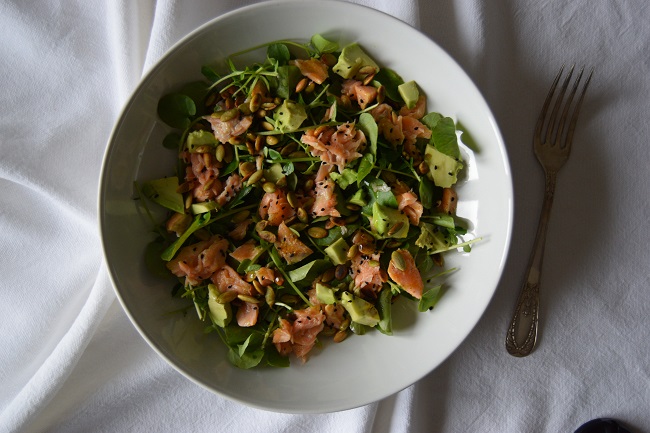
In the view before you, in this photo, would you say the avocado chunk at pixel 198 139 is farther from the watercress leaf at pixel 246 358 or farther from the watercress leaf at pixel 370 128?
the watercress leaf at pixel 246 358

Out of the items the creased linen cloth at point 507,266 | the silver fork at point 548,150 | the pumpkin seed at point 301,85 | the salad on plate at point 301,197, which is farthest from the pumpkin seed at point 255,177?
the silver fork at point 548,150

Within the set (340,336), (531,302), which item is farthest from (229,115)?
(531,302)

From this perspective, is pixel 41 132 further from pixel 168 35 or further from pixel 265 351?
pixel 265 351

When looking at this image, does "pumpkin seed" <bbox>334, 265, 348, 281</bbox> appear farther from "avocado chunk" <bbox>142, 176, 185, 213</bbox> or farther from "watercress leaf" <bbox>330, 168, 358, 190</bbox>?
"avocado chunk" <bbox>142, 176, 185, 213</bbox>

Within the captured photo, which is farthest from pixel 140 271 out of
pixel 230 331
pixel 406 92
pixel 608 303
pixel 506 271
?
pixel 608 303

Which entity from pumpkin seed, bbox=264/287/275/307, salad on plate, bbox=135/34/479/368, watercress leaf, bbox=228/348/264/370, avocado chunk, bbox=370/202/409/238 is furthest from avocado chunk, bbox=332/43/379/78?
watercress leaf, bbox=228/348/264/370

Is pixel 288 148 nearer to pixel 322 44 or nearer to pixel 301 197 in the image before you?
pixel 301 197

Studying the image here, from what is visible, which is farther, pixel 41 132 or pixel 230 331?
pixel 41 132
